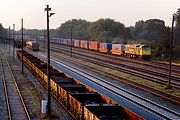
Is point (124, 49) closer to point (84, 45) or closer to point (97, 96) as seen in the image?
point (84, 45)

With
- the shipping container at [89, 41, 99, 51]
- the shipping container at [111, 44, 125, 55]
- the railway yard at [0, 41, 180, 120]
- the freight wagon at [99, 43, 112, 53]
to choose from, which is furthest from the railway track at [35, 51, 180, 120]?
the shipping container at [89, 41, 99, 51]

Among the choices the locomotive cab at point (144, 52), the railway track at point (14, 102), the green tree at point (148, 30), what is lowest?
the railway track at point (14, 102)

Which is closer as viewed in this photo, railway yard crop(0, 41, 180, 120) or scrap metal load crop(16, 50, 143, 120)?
scrap metal load crop(16, 50, 143, 120)

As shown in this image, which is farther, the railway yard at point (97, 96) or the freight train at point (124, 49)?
the freight train at point (124, 49)

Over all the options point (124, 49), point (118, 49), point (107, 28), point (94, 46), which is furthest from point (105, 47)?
point (107, 28)

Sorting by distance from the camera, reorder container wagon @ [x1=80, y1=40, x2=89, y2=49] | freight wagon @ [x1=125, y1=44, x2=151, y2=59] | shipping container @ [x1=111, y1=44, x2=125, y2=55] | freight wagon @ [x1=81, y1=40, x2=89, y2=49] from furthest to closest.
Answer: container wagon @ [x1=80, y1=40, x2=89, y2=49] < freight wagon @ [x1=81, y1=40, x2=89, y2=49] < shipping container @ [x1=111, y1=44, x2=125, y2=55] < freight wagon @ [x1=125, y1=44, x2=151, y2=59]

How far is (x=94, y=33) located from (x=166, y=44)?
8997cm

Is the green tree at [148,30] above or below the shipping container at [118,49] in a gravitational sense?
above

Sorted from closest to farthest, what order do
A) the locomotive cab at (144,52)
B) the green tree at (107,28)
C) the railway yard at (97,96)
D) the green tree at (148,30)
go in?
the railway yard at (97,96), the locomotive cab at (144,52), the green tree at (107,28), the green tree at (148,30)

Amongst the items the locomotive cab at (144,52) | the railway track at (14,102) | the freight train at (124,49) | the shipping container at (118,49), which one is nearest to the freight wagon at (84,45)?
the freight train at (124,49)

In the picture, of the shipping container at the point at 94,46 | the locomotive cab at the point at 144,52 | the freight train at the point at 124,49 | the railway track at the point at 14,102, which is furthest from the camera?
the shipping container at the point at 94,46

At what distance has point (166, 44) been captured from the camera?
228 ft

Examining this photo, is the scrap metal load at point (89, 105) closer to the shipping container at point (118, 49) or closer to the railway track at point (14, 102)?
the railway track at point (14, 102)

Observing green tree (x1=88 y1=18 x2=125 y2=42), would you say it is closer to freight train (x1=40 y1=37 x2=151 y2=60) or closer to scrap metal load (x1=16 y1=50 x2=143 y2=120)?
freight train (x1=40 y1=37 x2=151 y2=60)
